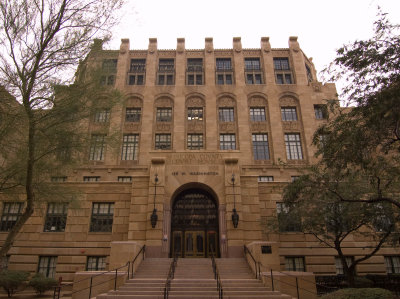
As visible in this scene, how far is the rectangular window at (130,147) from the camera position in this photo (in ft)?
103

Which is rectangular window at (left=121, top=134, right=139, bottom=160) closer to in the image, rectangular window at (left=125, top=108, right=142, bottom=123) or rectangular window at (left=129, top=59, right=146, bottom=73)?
rectangular window at (left=125, top=108, right=142, bottom=123)

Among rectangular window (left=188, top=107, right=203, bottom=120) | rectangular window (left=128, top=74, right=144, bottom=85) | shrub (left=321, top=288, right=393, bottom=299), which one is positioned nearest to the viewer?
shrub (left=321, top=288, right=393, bottom=299)

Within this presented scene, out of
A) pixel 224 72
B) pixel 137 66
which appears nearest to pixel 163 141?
pixel 137 66

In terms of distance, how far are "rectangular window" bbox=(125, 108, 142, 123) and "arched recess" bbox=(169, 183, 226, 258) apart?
12742mm

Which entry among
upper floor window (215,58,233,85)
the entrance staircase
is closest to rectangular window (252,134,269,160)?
upper floor window (215,58,233,85)

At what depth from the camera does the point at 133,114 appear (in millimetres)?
33875

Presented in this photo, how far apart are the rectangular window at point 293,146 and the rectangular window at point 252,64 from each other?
10.1 meters

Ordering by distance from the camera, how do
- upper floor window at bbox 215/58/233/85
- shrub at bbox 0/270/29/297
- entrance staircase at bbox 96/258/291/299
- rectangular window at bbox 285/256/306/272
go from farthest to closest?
upper floor window at bbox 215/58/233/85 → rectangular window at bbox 285/256/306/272 → shrub at bbox 0/270/29/297 → entrance staircase at bbox 96/258/291/299

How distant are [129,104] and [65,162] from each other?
64.6ft

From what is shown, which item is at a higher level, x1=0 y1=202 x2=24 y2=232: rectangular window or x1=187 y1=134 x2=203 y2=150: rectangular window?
x1=187 y1=134 x2=203 y2=150: rectangular window

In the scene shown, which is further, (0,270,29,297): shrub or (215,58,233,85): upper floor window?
(215,58,233,85): upper floor window

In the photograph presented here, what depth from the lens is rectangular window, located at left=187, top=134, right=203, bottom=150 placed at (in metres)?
32.1

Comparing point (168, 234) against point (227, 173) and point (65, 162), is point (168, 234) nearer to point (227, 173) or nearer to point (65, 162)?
point (227, 173)

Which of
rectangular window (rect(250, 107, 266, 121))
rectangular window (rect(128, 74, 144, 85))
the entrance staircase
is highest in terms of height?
rectangular window (rect(128, 74, 144, 85))
